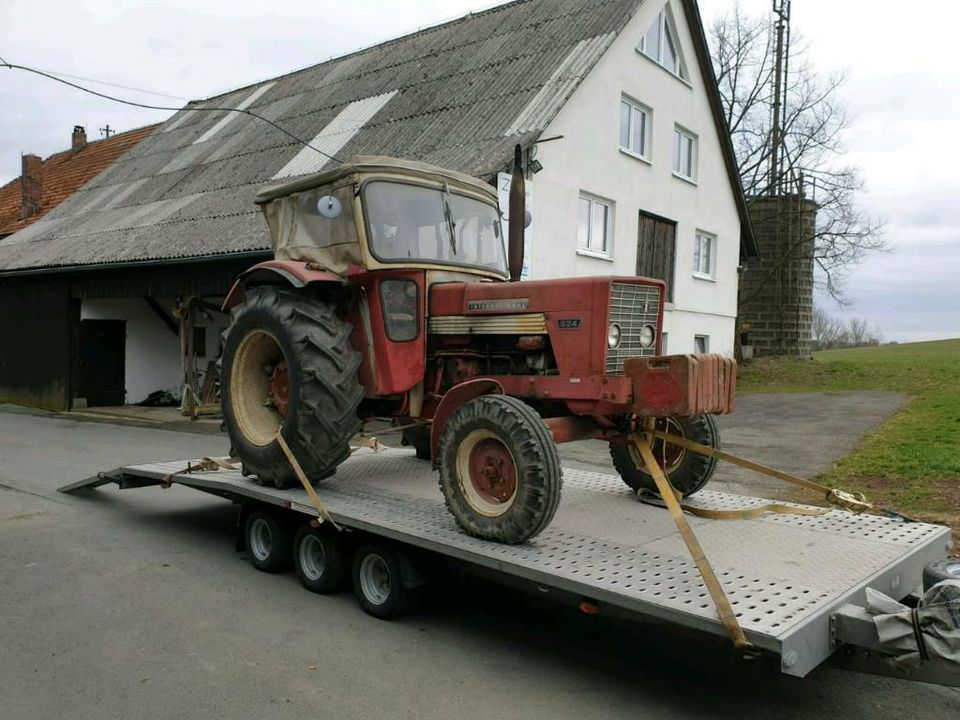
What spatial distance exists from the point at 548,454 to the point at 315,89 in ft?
54.1

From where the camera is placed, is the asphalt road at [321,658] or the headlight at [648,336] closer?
the asphalt road at [321,658]

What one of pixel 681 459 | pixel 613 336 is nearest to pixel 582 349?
pixel 613 336

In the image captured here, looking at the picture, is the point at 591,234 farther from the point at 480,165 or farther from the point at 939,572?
the point at 939,572

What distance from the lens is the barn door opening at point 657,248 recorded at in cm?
1580

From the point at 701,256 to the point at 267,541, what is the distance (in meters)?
15.0

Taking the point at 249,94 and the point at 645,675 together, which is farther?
the point at 249,94

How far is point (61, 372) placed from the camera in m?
17.0

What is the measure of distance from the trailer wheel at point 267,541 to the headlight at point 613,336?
2523mm

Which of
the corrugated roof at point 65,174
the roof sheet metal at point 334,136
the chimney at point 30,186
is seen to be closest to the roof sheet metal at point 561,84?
the roof sheet metal at point 334,136

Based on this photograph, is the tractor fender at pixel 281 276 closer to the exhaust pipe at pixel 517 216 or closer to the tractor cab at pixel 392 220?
the tractor cab at pixel 392 220

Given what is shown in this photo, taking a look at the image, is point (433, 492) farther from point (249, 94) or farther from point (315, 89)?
point (249, 94)

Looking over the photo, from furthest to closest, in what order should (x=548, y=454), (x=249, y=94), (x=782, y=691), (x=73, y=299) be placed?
1. (x=249, y=94)
2. (x=73, y=299)
3. (x=548, y=454)
4. (x=782, y=691)

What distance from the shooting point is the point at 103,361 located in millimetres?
17359

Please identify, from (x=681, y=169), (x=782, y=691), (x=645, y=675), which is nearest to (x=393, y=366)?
(x=645, y=675)
